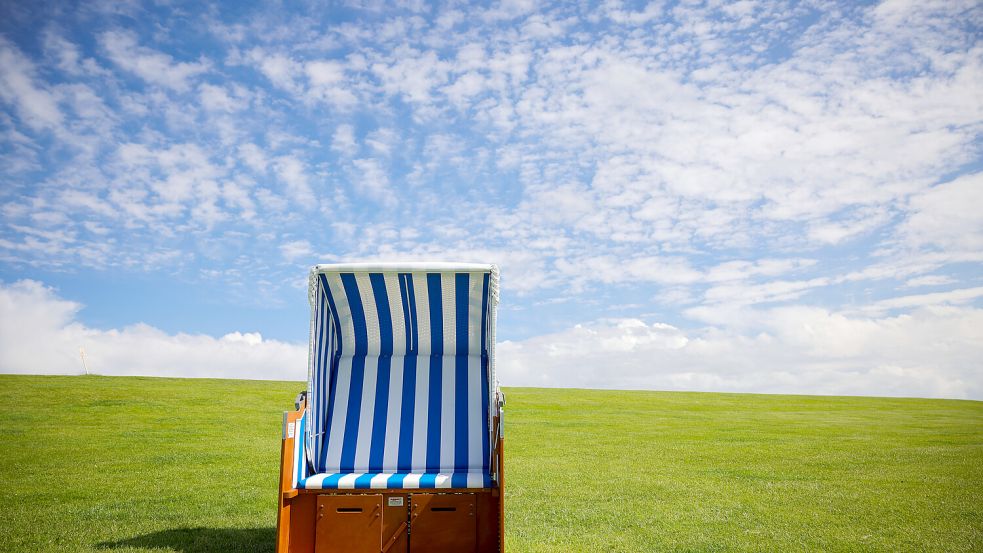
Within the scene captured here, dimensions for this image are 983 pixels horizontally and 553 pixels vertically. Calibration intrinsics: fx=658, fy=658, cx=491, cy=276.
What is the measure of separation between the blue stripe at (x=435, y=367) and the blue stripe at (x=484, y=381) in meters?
0.42

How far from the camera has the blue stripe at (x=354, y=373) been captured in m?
6.39

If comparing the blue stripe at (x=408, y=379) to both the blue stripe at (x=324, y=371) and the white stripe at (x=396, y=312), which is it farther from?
the blue stripe at (x=324, y=371)

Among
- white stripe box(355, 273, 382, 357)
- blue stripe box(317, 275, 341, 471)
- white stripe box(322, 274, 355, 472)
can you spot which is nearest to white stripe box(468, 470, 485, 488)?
white stripe box(322, 274, 355, 472)

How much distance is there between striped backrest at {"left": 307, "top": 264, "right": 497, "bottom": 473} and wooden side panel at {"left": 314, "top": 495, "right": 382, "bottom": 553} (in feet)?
2.15

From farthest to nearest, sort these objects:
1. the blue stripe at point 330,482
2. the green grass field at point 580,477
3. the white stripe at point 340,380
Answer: the green grass field at point 580,477 < the white stripe at point 340,380 < the blue stripe at point 330,482

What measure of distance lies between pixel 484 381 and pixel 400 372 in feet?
2.97

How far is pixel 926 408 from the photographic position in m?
28.8

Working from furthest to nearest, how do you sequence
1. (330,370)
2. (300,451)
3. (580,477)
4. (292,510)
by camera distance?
(580,477)
(330,370)
(300,451)
(292,510)

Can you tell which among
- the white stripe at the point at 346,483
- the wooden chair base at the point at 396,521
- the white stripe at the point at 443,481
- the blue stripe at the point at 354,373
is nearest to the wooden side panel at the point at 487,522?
the wooden chair base at the point at 396,521

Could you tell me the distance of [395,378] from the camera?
22.7 feet

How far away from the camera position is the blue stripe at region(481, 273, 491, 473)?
6.32 meters

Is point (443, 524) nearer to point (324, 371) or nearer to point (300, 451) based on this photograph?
point (300, 451)

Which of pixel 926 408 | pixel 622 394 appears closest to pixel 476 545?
pixel 622 394

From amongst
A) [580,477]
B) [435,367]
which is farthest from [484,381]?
[580,477]
